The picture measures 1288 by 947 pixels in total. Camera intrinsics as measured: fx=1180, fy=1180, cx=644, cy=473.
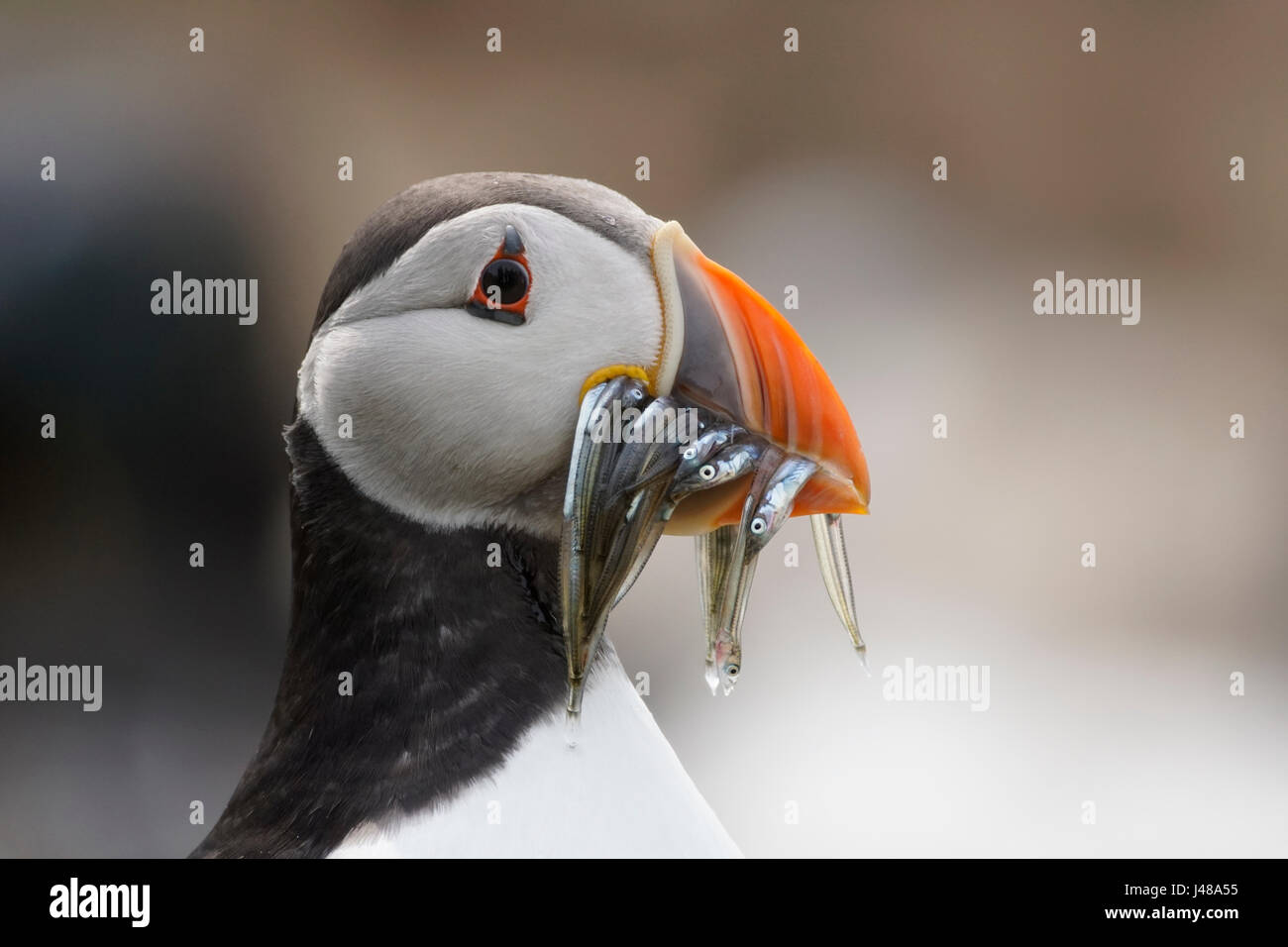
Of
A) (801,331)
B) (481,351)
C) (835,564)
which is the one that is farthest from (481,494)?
(801,331)

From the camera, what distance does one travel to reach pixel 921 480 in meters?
4.39

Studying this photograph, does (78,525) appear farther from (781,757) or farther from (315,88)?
(781,757)

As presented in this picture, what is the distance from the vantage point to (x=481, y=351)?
128cm

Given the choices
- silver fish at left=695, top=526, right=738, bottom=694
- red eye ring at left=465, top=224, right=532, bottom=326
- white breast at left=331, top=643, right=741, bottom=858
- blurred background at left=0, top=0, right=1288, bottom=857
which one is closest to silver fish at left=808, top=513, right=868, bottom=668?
silver fish at left=695, top=526, right=738, bottom=694

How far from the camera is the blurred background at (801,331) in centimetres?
386

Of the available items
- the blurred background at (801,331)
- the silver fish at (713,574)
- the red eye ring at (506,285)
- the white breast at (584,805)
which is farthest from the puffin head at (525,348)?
the blurred background at (801,331)

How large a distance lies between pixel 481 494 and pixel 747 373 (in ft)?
1.09

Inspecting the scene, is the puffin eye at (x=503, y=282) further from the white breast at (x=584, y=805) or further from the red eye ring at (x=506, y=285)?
the white breast at (x=584, y=805)

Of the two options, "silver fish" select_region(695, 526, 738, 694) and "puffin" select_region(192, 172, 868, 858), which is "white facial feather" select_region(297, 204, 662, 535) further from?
"silver fish" select_region(695, 526, 738, 694)

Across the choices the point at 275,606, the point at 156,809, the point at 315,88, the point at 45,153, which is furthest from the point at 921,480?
the point at 45,153

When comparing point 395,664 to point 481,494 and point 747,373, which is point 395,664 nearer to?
point 481,494

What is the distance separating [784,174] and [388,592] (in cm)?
333

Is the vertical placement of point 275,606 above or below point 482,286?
below

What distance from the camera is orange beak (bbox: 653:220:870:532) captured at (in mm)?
1298
